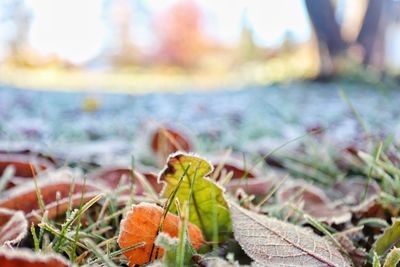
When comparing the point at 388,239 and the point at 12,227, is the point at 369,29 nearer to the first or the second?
the point at 388,239

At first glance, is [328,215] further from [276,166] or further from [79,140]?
[79,140]

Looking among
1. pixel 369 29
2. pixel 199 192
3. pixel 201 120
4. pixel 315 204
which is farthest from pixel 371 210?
pixel 369 29

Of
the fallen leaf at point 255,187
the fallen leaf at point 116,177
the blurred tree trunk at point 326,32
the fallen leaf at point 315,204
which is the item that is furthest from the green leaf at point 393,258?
the blurred tree trunk at point 326,32

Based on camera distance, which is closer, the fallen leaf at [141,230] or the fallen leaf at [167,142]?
the fallen leaf at [141,230]

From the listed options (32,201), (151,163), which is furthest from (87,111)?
(32,201)

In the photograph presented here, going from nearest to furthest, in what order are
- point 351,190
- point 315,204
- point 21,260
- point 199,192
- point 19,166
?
point 21,260 < point 199,192 < point 315,204 < point 19,166 < point 351,190

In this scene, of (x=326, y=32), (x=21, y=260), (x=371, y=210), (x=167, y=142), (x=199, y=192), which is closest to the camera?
(x=21, y=260)

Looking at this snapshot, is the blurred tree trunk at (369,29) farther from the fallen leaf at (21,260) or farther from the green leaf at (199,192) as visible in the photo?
the fallen leaf at (21,260)

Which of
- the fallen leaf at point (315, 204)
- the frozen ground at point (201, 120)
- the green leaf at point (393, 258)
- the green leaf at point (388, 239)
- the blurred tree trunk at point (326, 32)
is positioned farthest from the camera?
the blurred tree trunk at point (326, 32)
